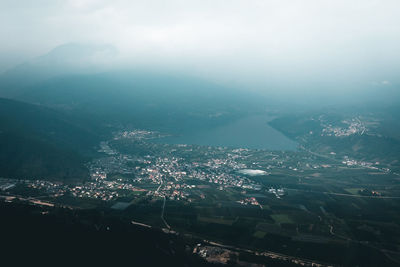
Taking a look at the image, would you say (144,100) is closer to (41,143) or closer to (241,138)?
(241,138)

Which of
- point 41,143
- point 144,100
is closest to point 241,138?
point 41,143

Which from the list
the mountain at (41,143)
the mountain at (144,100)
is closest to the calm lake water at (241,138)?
the mountain at (144,100)

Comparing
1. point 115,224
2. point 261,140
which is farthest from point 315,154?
A: point 115,224

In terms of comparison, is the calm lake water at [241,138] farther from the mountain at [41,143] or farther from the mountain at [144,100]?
the mountain at [41,143]

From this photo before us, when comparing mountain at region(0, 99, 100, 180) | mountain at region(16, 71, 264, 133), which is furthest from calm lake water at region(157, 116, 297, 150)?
mountain at region(0, 99, 100, 180)

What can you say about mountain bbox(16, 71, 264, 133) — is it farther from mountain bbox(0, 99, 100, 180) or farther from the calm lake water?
mountain bbox(0, 99, 100, 180)

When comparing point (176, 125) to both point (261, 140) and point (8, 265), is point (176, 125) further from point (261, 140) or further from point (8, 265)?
point (8, 265)
